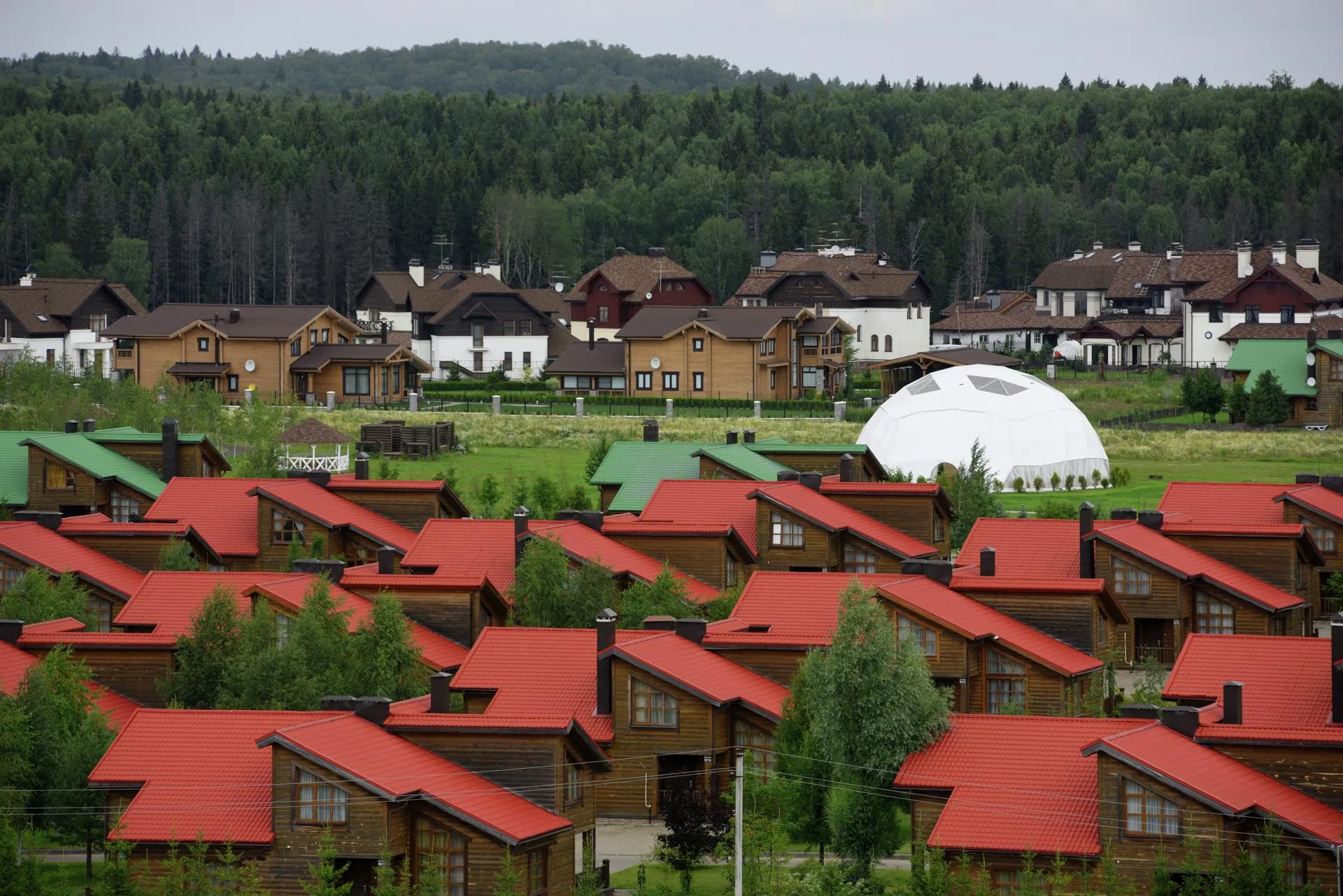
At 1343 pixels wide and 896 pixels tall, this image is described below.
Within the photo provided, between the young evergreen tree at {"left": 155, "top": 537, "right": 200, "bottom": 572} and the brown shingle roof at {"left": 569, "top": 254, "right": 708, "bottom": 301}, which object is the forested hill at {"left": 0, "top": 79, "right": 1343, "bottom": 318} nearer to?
the brown shingle roof at {"left": 569, "top": 254, "right": 708, "bottom": 301}

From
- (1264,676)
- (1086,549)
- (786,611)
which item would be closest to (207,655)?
(786,611)

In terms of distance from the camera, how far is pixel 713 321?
108m

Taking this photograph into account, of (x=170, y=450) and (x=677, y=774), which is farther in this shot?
(x=170, y=450)

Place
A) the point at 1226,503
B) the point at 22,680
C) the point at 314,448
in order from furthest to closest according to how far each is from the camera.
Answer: the point at 314,448
the point at 1226,503
the point at 22,680

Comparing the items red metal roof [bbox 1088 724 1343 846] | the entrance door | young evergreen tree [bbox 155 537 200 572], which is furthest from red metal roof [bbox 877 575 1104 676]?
young evergreen tree [bbox 155 537 200 572]

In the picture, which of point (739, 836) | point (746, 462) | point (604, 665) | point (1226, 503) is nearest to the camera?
point (739, 836)

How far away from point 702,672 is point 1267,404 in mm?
56799

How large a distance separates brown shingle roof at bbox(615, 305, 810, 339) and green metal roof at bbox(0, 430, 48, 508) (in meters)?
48.4

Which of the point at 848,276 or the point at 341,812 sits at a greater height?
the point at 848,276

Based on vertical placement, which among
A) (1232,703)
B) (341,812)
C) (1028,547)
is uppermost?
(1028,547)

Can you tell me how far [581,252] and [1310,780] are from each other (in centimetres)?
14776

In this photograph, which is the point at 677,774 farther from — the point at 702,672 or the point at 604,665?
the point at 604,665

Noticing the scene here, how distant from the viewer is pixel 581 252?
177 meters

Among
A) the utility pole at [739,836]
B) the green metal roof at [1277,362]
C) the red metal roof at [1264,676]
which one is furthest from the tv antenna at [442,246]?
the utility pole at [739,836]
